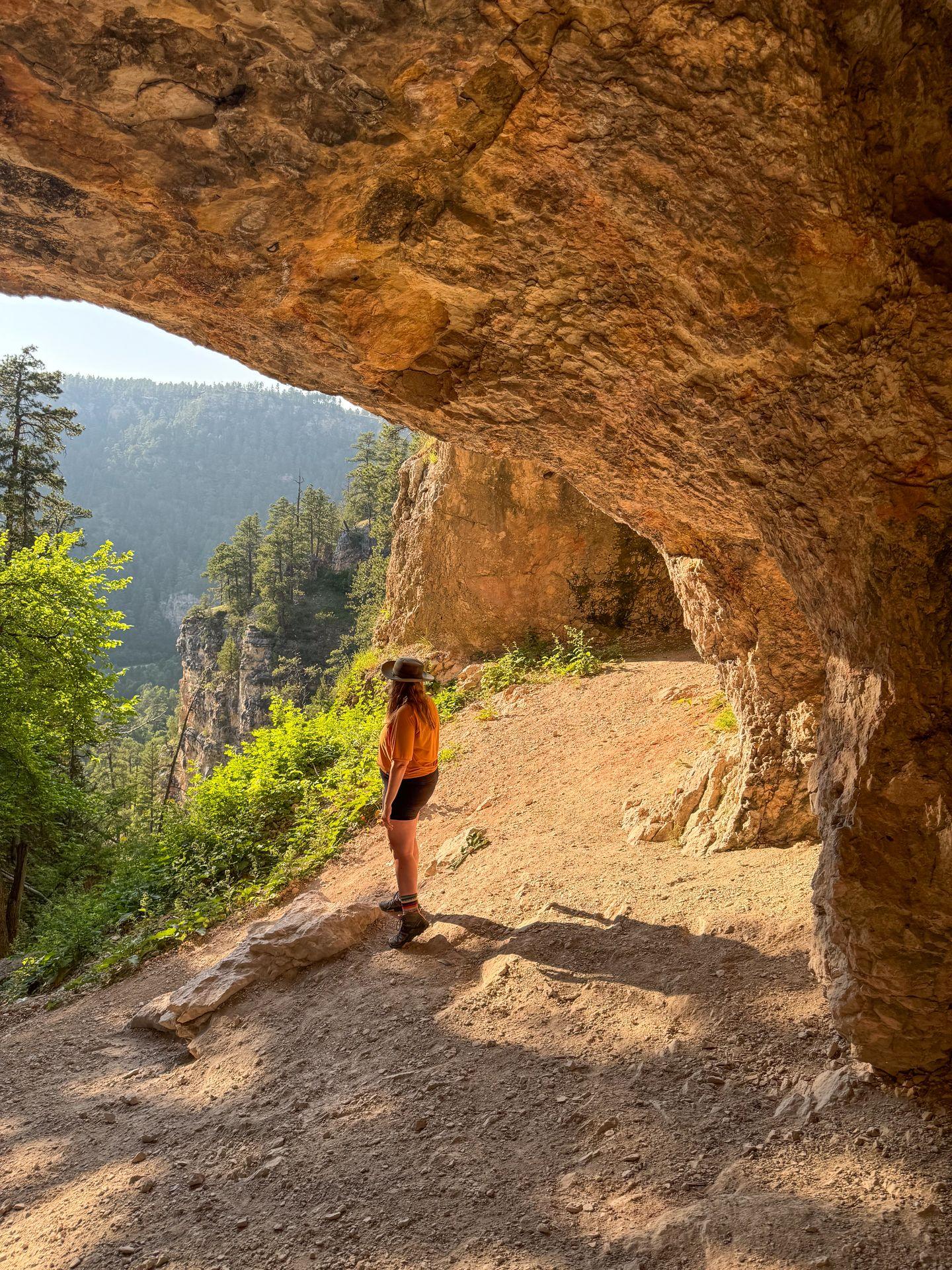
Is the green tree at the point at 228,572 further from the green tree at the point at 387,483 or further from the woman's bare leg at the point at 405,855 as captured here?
the woman's bare leg at the point at 405,855

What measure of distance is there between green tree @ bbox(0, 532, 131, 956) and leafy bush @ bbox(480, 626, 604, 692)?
6003mm

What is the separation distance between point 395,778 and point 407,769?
106mm

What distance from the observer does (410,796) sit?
4.86m

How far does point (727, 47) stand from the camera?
2.25m

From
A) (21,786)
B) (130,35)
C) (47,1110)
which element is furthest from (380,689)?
(130,35)

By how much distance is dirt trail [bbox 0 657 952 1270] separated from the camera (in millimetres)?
2439

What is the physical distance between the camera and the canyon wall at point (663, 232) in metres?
2.34

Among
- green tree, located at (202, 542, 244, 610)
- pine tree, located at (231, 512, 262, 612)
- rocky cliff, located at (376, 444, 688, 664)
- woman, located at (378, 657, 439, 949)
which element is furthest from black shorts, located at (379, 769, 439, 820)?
pine tree, located at (231, 512, 262, 612)

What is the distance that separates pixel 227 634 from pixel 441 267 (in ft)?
164

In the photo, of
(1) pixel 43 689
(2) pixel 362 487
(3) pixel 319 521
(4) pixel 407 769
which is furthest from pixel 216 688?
(4) pixel 407 769

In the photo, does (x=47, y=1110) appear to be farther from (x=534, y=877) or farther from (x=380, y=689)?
(x=380, y=689)

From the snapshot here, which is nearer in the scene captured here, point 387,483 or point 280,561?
point 387,483

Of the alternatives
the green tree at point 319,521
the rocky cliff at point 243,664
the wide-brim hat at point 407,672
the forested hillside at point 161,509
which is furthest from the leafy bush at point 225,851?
the forested hillside at point 161,509

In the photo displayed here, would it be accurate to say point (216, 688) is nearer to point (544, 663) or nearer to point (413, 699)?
point (544, 663)
